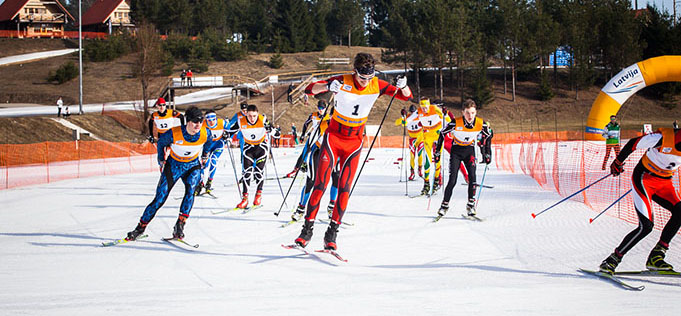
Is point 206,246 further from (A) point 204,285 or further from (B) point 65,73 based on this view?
(B) point 65,73

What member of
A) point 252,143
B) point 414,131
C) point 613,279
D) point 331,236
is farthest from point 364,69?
point 414,131

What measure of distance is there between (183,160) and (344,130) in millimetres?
2673

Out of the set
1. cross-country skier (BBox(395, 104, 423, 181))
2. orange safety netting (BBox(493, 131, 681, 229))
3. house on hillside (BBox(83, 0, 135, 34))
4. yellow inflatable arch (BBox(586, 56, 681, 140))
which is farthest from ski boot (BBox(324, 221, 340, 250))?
house on hillside (BBox(83, 0, 135, 34))

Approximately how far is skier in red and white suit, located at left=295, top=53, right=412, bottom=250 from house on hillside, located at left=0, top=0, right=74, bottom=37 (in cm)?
8568

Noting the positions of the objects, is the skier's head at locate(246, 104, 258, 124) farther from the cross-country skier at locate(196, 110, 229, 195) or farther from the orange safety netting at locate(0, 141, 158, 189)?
the orange safety netting at locate(0, 141, 158, 189)

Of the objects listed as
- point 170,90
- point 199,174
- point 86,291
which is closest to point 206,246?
point 199,174

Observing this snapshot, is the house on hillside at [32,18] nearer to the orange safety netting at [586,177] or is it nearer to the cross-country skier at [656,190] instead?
the orange safety netting at [586,177]

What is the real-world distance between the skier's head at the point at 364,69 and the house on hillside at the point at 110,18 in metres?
81.5

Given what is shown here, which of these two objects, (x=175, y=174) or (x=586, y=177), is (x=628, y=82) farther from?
(x=175, y=174)

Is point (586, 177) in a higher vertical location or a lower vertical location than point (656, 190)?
lower

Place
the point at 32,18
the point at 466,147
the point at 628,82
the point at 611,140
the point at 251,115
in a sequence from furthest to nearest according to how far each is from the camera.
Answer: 1. the point at 32,18
2. the point at 611,140
3. the point at 628,82
4. the point at 251,115
5. the point at 466,147

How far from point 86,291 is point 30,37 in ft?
280

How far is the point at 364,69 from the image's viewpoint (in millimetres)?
7844

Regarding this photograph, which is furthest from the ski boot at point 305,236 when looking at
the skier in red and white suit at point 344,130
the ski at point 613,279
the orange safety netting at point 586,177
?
the orange safety netting at point 586,177
